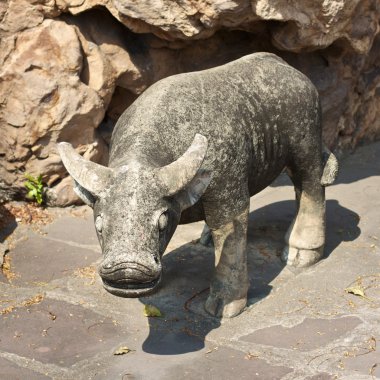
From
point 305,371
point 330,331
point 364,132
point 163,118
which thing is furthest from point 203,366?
point 364,132

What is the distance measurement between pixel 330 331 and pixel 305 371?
585mm

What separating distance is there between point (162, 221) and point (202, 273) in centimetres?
175

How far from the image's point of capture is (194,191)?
4.84 meters

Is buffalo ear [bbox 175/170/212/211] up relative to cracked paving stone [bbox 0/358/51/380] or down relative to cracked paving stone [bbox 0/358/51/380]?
up

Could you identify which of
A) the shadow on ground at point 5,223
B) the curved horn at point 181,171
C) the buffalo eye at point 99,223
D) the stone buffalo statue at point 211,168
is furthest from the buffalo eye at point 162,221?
the shadow on ground at point 5,223

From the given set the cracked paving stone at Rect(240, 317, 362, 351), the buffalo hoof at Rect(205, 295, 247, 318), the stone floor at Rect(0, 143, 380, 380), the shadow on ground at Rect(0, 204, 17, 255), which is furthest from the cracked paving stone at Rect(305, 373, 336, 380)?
the shadow on ground at Rect(0, 204, 17, 255)

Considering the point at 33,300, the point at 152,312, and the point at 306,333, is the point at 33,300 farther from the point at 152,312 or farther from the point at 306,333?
the point at 306,333

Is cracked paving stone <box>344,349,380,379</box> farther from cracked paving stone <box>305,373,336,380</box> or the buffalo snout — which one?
the buffalo snout

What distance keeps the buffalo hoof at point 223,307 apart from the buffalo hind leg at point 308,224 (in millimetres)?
955

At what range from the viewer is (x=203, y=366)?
4836 mm

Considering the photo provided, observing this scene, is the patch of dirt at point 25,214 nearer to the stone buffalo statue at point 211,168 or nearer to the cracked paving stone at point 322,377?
the stone buffalo statue at point 211,168

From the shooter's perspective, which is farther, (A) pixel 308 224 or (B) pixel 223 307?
(A) pixel 308 224

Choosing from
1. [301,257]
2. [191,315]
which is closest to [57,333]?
[191,315]

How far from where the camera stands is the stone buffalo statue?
14.6 feet
